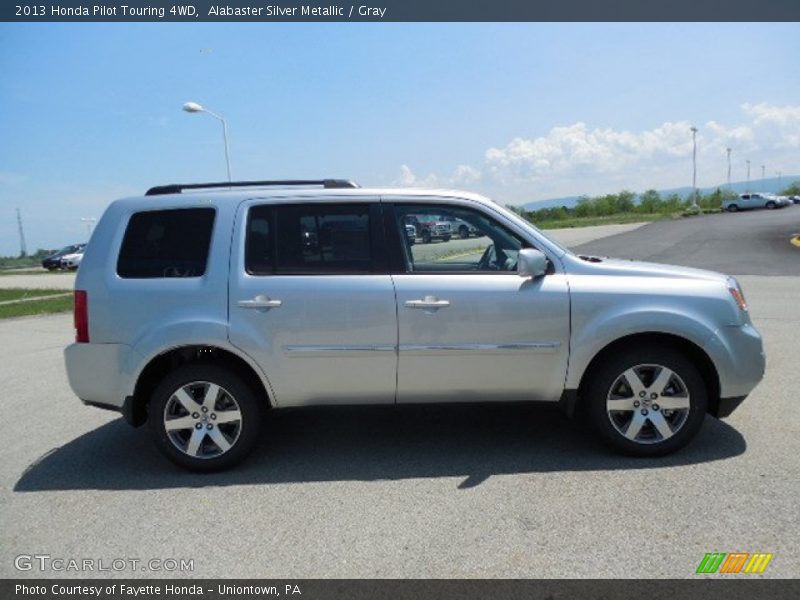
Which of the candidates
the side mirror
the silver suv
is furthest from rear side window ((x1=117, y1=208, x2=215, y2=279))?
the side mirror

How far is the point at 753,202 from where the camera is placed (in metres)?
58.4

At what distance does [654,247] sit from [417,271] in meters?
21.8

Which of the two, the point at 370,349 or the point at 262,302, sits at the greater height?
the point at 262,302

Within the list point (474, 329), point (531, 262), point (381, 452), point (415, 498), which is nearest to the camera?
point (415, 498)

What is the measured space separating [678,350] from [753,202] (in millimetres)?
65423

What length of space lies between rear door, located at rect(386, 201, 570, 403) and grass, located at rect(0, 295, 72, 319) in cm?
1211

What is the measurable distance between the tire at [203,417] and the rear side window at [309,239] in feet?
2.60

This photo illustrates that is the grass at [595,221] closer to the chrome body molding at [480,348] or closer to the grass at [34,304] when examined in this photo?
the grass at [34,304]

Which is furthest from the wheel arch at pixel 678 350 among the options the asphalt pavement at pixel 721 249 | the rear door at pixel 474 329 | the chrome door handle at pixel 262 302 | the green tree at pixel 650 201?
the green tree at pixel 650 201

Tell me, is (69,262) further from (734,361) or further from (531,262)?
(734,361)

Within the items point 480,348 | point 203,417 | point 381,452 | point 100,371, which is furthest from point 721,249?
point 100,371

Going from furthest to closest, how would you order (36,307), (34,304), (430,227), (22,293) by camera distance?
(22,293) < (34,304) < (36,307) < (430,227)
